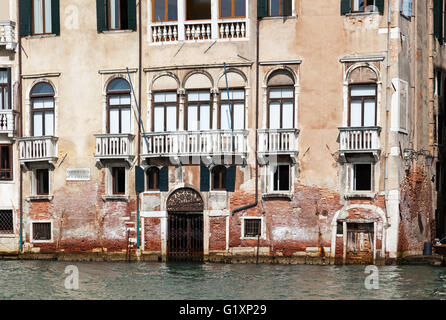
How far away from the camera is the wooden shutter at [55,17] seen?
1380 inches

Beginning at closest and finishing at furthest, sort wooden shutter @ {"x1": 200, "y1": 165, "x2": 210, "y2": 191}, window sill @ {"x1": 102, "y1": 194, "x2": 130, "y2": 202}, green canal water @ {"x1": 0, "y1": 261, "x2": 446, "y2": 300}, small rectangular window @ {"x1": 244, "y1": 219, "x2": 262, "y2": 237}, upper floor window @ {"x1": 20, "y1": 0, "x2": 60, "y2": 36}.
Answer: green canal water @ {"x1": 0, "y1": 261, "x2": 446, "y2": 300}
small rectangular window @ {"x1": 244, "y1": 219, "x2": 262, "y2": 237}
wooden shutter @ {"x1": 200, "y1": 165, "x2": 210, "y2": 191}
window sill @ {"x1": 102, "y1": 194, "x2": 130, "y2": 202}
upper floor window @ {"x1": 20, "y1": 0, "x2": 60, "y2": 36}

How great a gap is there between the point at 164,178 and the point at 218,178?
184cm

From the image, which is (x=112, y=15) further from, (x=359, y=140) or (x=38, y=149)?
(x=359, y=140)

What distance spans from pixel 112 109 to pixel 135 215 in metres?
3.71

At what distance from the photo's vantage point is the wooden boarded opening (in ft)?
106

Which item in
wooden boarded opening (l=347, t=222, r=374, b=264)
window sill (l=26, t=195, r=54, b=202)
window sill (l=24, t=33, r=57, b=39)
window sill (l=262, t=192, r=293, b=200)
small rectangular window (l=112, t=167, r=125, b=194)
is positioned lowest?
wooden boarded opening (l=347, t=222, r=374, b=264)

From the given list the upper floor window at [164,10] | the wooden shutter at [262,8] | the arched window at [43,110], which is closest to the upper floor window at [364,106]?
the wooden shutter at [262,8]

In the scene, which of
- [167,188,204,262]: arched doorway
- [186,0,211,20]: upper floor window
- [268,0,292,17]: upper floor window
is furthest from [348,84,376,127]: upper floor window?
[167,188,204,262]: arched doorway

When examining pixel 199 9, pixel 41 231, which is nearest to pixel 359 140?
pixel 199 9

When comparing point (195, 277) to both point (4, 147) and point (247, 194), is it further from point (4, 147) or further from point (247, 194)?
point (4, 147)

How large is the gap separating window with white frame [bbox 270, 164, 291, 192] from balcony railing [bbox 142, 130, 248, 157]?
1.15m

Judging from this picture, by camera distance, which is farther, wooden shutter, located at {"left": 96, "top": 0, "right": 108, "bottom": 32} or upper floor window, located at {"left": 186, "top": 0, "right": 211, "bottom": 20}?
wooden shutter, located at {"left": 96, "top": 0, "right": 108, "bottom": 32}

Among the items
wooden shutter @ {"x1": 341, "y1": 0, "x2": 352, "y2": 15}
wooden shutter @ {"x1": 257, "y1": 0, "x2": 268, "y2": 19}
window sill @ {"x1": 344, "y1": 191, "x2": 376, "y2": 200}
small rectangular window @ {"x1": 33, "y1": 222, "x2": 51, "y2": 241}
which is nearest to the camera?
window sill @ {"x1": 344, "y1": 191, "x2": 376, "y2": 200}

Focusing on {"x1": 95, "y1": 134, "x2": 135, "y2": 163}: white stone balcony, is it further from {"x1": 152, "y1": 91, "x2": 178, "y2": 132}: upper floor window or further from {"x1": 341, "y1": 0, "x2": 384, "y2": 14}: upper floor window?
{"x1": 341, "y1": 0, "x2": 384, "y2": 14}: upper floor window
